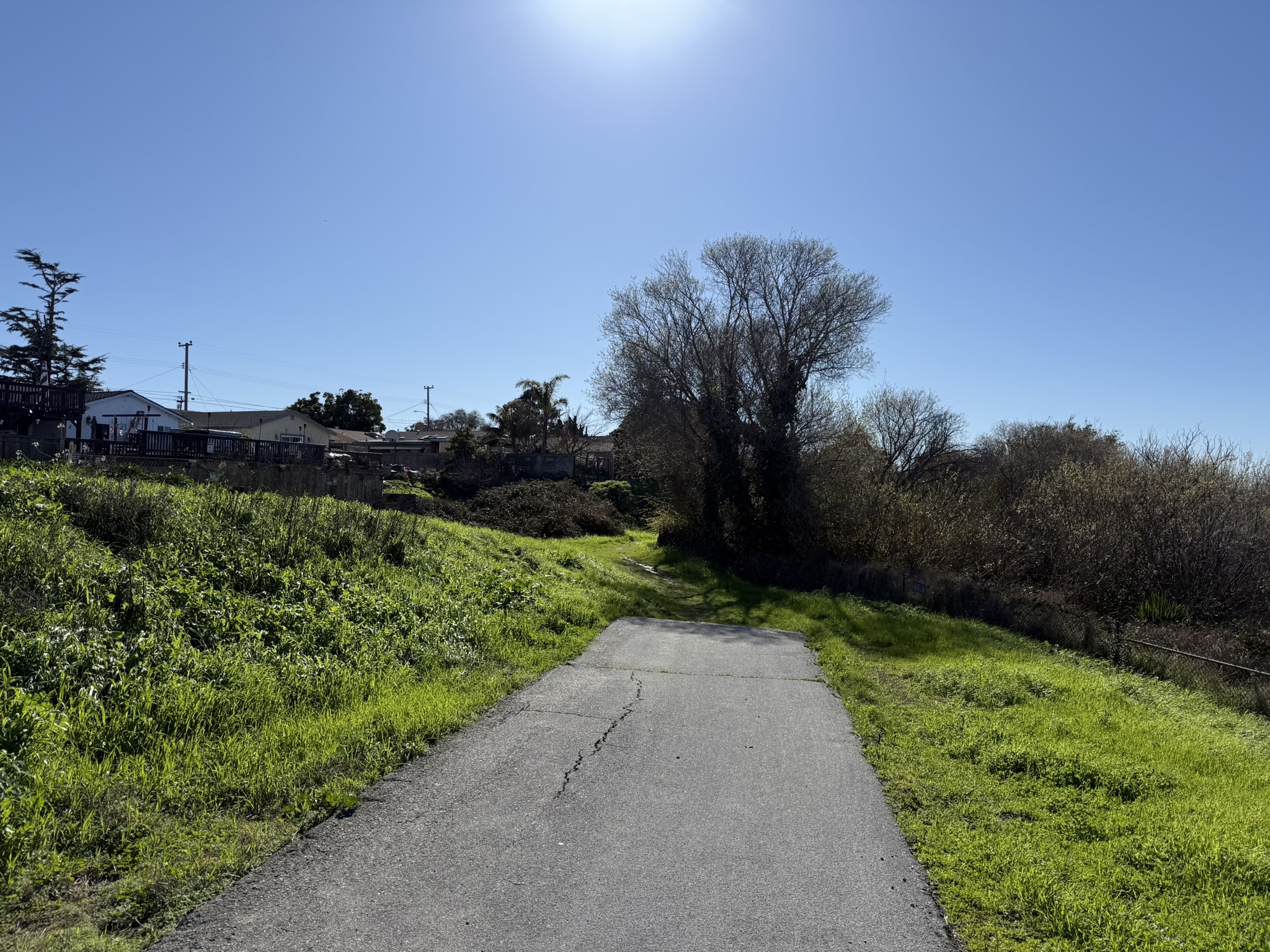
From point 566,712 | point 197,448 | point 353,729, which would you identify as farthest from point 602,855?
point 197,448

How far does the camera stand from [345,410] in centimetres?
7938

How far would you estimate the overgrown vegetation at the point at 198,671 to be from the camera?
383cm

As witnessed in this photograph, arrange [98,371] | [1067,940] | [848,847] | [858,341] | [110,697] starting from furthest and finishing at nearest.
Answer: [98,371], [858,341], [110,697], [848,847], [1067,940]

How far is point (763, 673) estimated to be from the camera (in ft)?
32.7

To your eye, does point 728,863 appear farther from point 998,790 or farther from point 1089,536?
point 1089,536

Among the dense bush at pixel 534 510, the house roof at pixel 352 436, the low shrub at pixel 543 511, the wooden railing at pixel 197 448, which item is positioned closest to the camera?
the wooden railing at pixel 197 448

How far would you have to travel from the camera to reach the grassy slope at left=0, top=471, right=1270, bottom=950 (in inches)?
151

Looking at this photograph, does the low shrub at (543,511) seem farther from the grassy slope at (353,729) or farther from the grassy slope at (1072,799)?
the grassy slope at (1072,799)

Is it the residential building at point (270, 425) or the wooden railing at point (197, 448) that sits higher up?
the residential building at point (270, 425)

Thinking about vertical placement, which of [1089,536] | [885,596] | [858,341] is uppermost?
[858,341]

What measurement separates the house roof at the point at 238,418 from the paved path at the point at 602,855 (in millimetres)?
55706

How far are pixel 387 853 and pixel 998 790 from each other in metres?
4.31

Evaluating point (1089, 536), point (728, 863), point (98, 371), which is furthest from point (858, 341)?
point (98, 371)

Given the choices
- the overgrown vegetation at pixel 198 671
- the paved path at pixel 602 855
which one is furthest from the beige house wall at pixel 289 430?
the paved path at pixel 602 855
